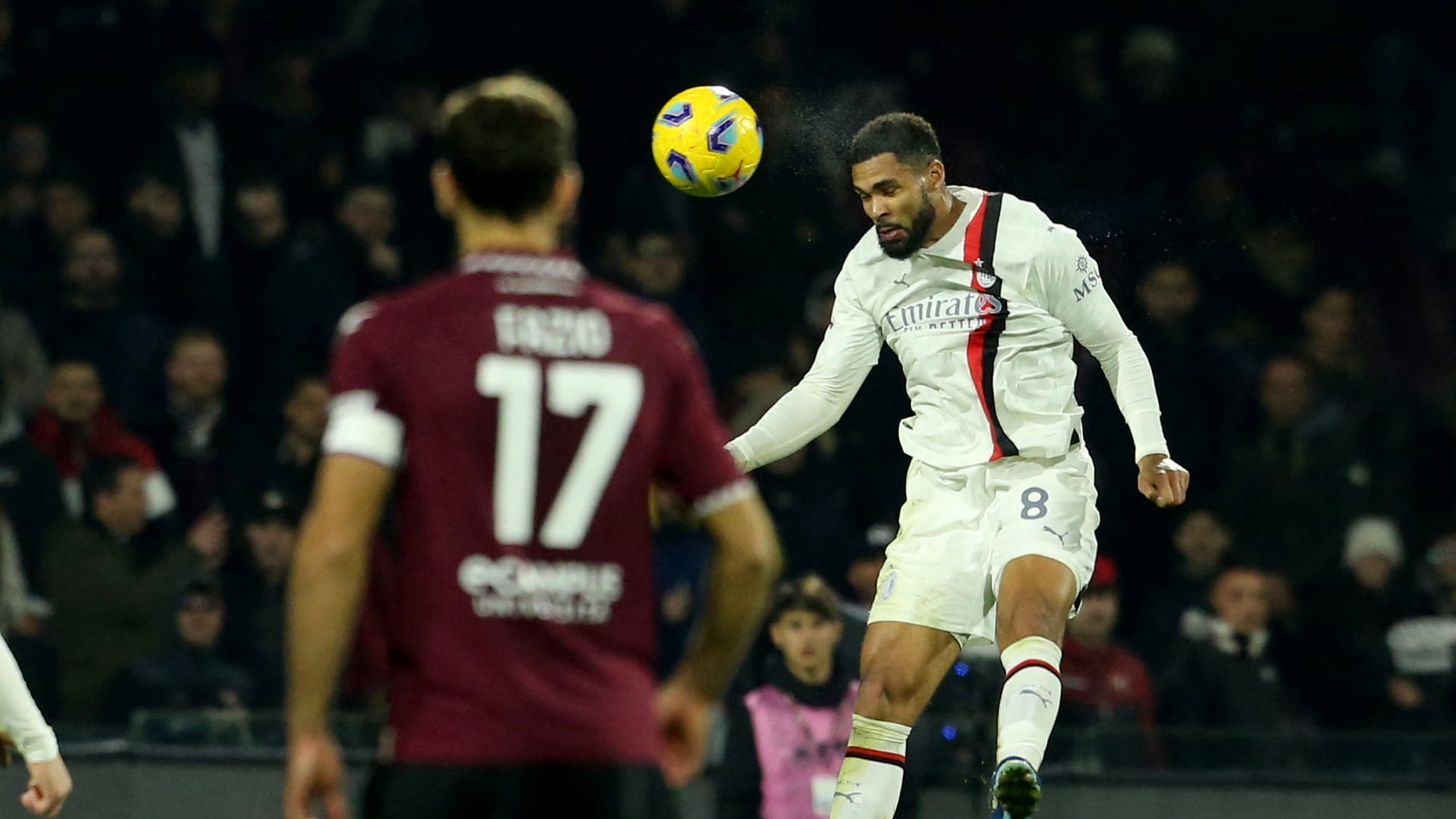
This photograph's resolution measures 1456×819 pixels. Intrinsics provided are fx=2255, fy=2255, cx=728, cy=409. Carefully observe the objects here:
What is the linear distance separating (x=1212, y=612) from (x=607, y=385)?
640cm

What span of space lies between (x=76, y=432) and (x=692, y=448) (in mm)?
6450

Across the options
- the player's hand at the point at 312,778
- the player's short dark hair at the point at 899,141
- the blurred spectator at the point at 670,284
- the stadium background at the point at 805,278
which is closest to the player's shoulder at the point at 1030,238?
the player's short dark hair at the point at 899,141

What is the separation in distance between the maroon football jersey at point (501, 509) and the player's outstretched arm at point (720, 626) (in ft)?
0.31

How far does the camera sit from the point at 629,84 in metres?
11.1

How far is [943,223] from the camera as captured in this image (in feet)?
19.7

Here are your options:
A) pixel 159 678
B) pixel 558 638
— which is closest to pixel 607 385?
pixel 558 638

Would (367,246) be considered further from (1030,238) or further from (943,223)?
(1030,238)

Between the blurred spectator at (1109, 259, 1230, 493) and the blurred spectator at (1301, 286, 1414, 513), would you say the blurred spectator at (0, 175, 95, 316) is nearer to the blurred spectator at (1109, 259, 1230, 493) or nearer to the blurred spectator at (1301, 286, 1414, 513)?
the blurred spectator at (1109, 259, 1230, 493)

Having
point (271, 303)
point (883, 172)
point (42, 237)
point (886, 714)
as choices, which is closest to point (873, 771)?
point (886, 714)

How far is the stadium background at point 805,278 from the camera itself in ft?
27.2

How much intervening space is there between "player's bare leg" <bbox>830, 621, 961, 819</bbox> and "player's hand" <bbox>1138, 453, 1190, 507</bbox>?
0.66m

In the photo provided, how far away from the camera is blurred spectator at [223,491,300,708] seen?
338 inches

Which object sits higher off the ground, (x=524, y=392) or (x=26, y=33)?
(x=26, y=33)

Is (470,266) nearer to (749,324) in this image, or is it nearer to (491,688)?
(491,688)
